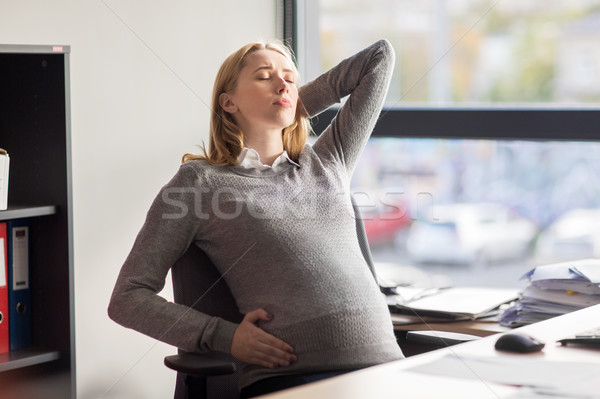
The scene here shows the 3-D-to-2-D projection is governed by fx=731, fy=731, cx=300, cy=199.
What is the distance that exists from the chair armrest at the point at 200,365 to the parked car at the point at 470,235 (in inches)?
53.5

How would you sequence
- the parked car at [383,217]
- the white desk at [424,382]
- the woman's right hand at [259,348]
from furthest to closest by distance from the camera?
the parked car at [383,217]
the woman's right hand at [259,348]
the white desk at [424,382]

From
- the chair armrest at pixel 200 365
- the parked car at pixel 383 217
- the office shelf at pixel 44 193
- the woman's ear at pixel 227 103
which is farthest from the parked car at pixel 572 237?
the office shelf at pixel 44 193

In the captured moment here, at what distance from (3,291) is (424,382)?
1138 mm

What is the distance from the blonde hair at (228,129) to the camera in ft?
5.90

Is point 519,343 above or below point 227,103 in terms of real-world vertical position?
below

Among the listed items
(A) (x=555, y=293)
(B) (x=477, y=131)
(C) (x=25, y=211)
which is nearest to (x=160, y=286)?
(C) (x=25, y=211)

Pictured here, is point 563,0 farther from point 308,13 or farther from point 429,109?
point 308,13

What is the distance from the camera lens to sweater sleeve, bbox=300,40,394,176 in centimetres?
193

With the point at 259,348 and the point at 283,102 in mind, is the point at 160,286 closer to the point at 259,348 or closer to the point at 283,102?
the point at 259,348

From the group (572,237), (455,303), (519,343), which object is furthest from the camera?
(572,237)

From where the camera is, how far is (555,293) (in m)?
1.95

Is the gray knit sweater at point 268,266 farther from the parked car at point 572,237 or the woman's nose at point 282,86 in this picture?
the parked car at point 572,237

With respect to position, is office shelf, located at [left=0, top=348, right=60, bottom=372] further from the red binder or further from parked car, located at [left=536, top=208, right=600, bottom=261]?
parked car, located at [left=536, top=208, right=600, bottom=261]

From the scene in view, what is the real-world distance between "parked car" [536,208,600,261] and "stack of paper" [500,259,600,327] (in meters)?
0.37
